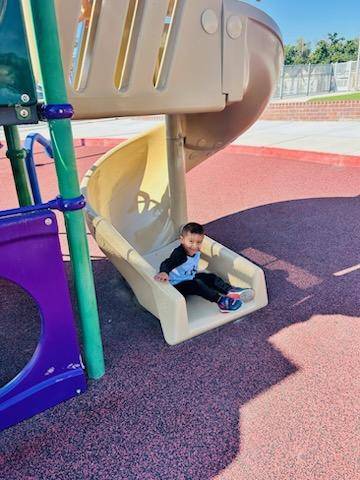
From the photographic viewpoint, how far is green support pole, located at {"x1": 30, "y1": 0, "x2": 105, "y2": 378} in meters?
1.51

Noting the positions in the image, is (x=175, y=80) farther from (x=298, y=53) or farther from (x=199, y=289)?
(x=298, y=53)

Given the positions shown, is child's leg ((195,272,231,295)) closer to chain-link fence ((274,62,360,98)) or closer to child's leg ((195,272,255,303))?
child's leg ((195,272,255,303))

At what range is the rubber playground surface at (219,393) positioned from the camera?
1.56 metres

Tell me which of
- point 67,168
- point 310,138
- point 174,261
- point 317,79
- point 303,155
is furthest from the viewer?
point 317,79

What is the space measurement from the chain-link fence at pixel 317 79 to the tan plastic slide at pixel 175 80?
2183cm

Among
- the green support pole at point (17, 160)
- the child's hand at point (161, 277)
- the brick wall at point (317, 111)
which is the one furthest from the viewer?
the brick wall at point (317, 111)

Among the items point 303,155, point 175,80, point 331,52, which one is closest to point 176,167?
point 175,80

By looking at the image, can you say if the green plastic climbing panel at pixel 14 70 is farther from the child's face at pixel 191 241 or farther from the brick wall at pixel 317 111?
the brick wall at pixel 317 111

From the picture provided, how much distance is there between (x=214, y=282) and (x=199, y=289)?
4.8 inches

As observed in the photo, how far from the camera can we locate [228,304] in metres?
2.44

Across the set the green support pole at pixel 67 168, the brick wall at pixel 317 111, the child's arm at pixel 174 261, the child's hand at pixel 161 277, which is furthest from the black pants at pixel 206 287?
the brick wall at pixel 317 111

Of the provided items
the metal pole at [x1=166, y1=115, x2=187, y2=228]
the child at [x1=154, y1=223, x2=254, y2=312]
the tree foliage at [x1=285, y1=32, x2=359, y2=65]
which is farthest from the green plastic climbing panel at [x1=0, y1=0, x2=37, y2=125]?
the tree foliage at [x1=285, y1=32, x2=359, y2=65]

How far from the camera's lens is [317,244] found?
11.6 feet

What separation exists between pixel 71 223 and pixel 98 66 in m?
0.74
